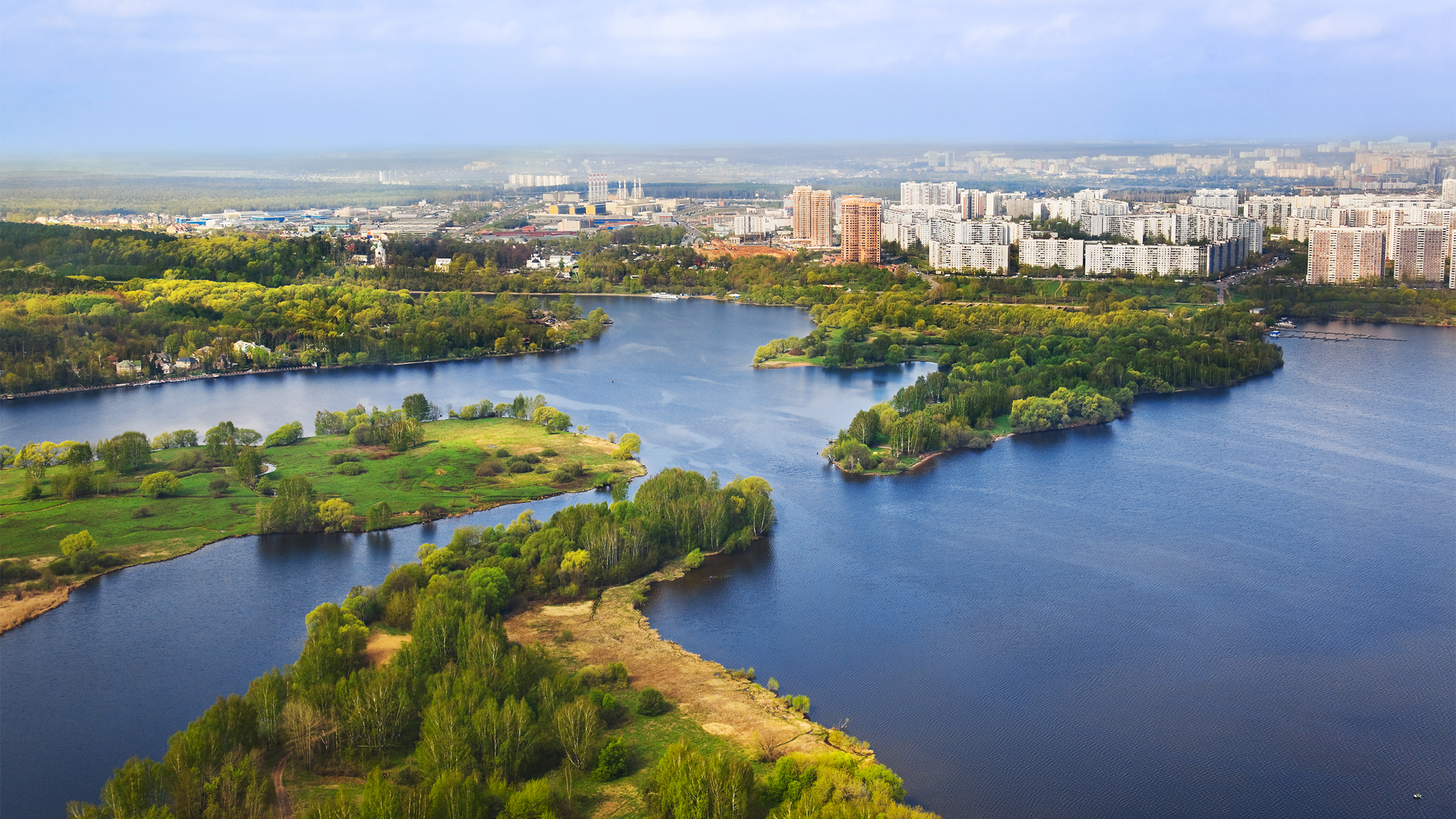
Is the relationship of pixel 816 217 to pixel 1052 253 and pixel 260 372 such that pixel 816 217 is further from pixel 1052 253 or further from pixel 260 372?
pixel 260 372

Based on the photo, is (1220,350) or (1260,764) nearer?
(1260,764)

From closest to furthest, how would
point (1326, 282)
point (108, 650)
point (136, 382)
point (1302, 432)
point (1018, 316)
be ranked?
point (108, 650) → point (1302, 432) → point (136, 382) → point (1018, 316) → point (1326, 282)

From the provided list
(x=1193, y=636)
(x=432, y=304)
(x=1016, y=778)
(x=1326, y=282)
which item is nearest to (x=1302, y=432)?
(x=1193, y=636)

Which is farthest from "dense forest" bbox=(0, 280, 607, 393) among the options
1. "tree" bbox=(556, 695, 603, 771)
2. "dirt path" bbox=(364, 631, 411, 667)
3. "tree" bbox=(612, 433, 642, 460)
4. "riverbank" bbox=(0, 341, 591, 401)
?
"tree" bbox=(556, 695, 603, 771)

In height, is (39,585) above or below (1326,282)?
below

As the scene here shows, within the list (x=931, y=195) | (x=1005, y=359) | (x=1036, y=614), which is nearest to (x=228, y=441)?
(x=1036, y=614)

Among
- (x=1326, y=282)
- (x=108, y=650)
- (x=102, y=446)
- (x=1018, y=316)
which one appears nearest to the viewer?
(x=108, y=650)

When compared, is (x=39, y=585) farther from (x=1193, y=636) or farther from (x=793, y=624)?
(x=1193, y=636)

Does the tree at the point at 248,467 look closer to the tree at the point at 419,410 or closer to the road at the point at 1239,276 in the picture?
the tree at the point at 419,410
